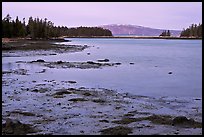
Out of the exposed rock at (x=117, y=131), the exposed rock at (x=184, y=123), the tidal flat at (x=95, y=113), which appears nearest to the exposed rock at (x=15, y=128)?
the tidal flat at (x=95, y=113)

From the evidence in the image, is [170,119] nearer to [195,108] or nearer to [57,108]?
[195,108]

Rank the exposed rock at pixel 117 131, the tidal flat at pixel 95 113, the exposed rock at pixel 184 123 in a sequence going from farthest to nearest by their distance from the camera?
the exposed rock at pixel 184 123 < the tidal flat at pixel 95 113 < the exposed rock at pixel 117 131

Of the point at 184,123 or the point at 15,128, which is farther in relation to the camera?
the point at 184,123

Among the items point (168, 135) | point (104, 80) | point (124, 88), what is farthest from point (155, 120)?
point (104, 80)

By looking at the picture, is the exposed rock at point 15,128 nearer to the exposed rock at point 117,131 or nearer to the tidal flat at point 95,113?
the tidal flat at point 95,113

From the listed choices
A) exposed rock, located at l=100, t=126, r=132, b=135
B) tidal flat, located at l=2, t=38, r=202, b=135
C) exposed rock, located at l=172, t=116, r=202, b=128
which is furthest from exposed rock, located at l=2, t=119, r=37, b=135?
exposed rock, located at l=172, t=116, r=202, b=128

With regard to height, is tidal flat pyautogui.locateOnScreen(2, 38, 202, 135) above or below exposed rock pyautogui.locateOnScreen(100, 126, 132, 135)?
below

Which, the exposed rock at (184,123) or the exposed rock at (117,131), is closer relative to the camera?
the exposed rock at (117,131)

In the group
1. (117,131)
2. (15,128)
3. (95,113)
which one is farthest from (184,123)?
(15,128)

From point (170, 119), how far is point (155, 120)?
617 millimetres

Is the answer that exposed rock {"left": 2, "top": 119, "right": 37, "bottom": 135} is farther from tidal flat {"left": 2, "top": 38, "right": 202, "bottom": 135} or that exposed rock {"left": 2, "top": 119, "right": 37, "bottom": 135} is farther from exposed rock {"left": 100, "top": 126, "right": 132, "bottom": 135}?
exposed rock {"left": 100, "top": 126, "right": 132, "bottom": 135}

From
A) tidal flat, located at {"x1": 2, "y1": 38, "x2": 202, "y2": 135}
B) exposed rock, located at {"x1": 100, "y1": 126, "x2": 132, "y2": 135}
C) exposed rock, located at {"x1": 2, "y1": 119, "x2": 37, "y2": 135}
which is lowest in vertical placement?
tidal flat, located at {"x1": 2, "y1": 38, "x2": 202, "y2": 135}

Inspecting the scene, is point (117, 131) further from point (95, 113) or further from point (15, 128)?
point (15, 128)

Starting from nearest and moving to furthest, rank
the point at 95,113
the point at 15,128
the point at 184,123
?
1. the point at 15,128
2. the point at 184,123
3. the point at 95,113
